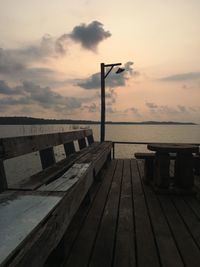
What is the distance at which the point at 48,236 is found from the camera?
1674 mm

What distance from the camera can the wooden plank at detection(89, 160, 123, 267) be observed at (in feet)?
8.18

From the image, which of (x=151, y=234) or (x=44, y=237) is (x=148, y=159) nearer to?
(x=151, y=234)

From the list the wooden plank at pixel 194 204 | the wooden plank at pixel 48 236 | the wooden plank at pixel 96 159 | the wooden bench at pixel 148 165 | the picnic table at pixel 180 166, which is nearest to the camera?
the wooden plank at pixel 48 236

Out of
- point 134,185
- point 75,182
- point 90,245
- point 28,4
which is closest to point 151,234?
point 90,245

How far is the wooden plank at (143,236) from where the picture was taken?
249 cm

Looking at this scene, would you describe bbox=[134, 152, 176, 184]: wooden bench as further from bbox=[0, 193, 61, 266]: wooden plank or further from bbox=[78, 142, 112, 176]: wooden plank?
bbox=[0, 193, 61, 266]: wooden plank

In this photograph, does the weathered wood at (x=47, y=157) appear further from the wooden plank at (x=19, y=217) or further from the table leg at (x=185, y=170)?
the table leg at (x=185, y=170)

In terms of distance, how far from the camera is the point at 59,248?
243cm

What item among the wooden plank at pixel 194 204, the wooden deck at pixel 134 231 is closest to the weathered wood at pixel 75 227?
the wooden deck at pixel 134 231

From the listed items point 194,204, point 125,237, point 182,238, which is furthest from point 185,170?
point 125,237

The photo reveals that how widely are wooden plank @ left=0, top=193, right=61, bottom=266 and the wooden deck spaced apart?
71cm

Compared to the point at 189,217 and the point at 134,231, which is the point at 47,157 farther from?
the point at 189,217

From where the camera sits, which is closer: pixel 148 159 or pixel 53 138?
pixel 53 138

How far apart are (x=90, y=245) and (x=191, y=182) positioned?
2.64 m
